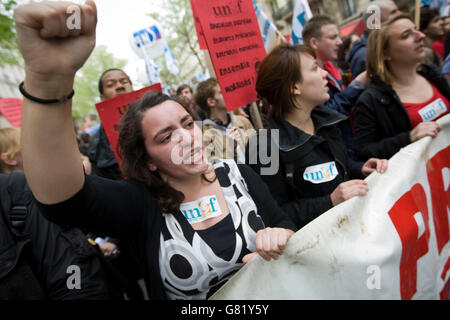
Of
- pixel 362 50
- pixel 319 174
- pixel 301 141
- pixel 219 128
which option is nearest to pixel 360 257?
pixel 319 174

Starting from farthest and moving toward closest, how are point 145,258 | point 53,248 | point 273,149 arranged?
point 273,149 < point 53,248 < point 145,258

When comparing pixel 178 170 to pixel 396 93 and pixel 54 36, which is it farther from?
pixel 396 93

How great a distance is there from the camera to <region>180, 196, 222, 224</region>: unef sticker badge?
51.5 inches

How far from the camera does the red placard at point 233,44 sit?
2.33 metres

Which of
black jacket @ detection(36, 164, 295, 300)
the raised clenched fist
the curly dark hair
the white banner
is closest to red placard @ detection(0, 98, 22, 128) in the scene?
the curly dark hair

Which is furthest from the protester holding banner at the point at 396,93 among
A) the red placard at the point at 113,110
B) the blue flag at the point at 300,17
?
the red placard at the point at 113,110

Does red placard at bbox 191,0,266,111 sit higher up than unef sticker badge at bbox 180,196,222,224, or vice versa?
red placard at bbox 191,0,266,111

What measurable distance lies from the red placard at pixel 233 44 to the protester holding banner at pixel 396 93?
100 cm

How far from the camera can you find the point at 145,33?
6.52 m

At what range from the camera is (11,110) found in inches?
204

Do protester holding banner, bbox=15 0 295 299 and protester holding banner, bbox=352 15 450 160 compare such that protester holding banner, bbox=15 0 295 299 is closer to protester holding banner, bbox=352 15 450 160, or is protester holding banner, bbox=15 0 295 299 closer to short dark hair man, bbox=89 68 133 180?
protester holding banner, bbox=352 15 450 160
